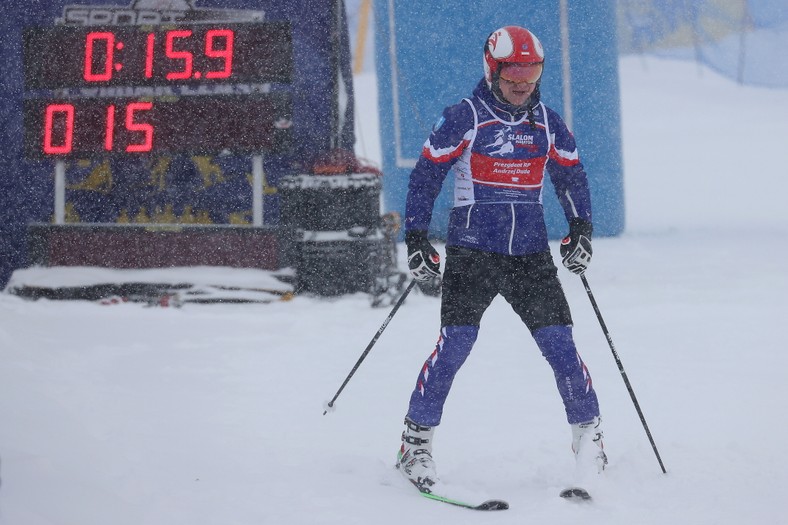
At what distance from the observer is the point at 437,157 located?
11.6 ft

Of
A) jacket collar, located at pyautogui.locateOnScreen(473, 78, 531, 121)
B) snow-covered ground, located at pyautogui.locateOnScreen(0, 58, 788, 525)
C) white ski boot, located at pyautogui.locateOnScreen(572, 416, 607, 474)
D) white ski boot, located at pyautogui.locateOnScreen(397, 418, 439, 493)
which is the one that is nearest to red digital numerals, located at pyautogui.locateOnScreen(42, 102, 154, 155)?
snow-covered ground, located at pyautogui.locateOnScreen(0, 58, 788, 525)

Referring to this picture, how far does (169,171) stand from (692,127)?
18.7 metres

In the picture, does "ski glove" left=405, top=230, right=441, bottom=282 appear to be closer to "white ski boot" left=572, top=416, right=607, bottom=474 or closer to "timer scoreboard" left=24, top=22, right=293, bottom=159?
"white ski boot" left=572, top=416, right=607, bottom=474

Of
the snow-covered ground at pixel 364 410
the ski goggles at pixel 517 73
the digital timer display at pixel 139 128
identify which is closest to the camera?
the snow-covered ground at pixel 364 410

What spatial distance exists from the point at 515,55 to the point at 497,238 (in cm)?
72

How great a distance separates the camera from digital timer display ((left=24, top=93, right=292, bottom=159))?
802cm

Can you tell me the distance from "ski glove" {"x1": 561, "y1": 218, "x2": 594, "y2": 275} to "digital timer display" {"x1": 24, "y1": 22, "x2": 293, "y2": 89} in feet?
15.7

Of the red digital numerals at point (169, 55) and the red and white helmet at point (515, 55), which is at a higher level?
the red digital numerals at point (169, 55)

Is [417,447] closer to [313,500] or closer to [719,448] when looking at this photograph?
[313,500]

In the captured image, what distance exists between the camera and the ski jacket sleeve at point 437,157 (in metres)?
3.49

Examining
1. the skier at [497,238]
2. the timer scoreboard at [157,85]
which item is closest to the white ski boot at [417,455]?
the skier at [497,238]

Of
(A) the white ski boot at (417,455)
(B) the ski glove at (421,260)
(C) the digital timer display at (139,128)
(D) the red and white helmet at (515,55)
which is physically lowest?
(A) the white ski boot at (417,455)

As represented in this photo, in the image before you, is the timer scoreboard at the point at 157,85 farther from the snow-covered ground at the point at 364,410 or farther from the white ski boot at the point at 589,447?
the white ski boot at the point at 589,447

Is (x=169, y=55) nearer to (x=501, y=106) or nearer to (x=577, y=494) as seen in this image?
(x=501, y=106)
